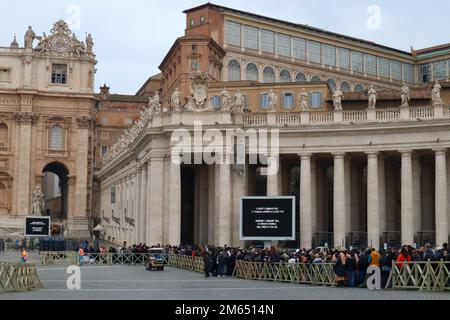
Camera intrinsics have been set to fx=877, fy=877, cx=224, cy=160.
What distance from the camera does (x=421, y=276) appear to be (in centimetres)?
3250

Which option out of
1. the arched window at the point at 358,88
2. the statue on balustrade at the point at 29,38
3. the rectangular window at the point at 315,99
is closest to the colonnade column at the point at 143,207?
the rectangular window at the point at 315,99

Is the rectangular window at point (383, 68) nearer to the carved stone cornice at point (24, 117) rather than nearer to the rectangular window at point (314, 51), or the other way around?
the rectangular window at point (314, 51)

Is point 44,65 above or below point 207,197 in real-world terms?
above

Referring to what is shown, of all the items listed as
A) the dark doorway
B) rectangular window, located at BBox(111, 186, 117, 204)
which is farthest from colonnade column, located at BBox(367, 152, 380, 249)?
rectangular window, located at BBox(111, 186, 117, 204)

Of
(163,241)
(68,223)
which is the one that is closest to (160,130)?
(163,241)

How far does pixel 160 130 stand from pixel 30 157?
185 ft

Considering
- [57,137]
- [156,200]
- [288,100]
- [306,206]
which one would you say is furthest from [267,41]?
[306,206]

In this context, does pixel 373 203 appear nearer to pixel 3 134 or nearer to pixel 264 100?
pixel 264 100

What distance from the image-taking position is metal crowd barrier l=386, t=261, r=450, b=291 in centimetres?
3180

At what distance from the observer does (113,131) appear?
145250mm

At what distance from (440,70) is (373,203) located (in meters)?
68.3

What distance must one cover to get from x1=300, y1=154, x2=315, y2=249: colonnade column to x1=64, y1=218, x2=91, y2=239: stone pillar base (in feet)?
192

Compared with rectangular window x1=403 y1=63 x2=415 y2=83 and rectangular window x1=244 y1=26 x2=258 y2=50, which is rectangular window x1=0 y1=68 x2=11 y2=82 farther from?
rectangular window x1=403 y1=63 x2=415 y2=83
